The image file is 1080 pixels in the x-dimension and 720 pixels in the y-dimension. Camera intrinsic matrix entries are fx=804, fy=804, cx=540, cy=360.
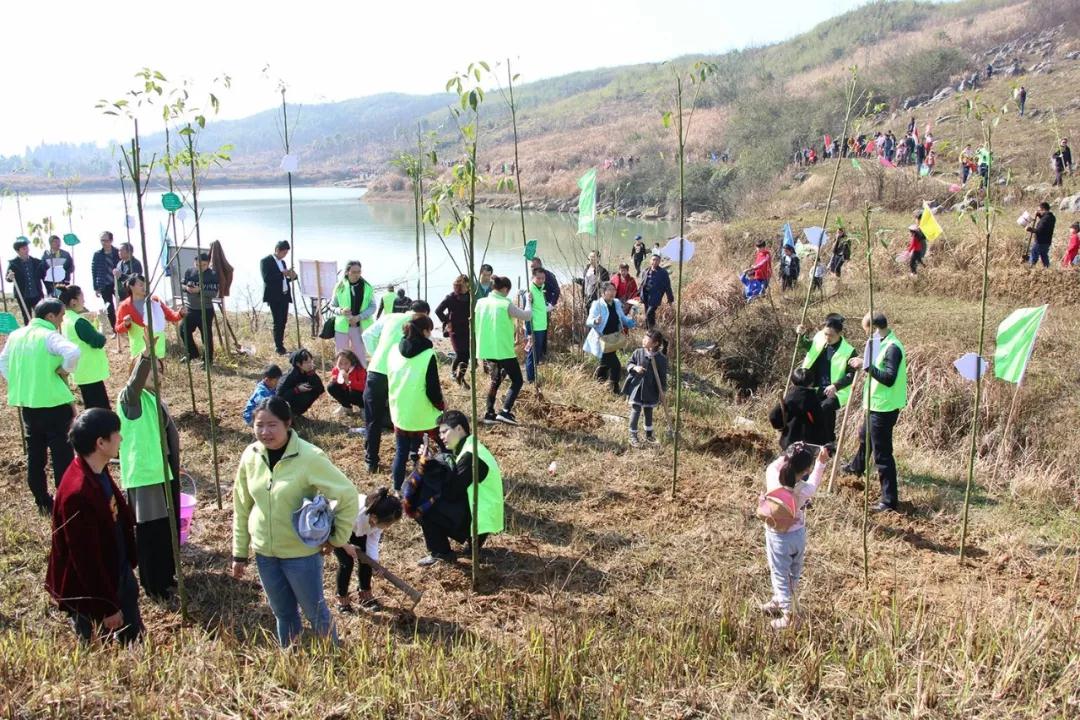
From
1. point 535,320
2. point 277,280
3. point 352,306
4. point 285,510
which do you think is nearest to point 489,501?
point 285,510

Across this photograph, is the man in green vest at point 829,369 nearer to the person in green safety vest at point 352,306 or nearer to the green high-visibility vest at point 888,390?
the green high-visibility vest at point 888,390

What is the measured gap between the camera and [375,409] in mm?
6664

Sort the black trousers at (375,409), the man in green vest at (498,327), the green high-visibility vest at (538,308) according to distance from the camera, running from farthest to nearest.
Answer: the green high-visibility vest at (538,308), the man in green vest at (498,327), the black trousers at (375,409)

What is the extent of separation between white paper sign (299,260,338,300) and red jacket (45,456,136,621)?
6.96 meters

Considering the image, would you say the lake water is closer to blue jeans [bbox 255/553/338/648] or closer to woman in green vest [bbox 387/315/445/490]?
woman in green vest [bbox 387/315/445/490]

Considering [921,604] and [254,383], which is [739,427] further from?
[254,383]

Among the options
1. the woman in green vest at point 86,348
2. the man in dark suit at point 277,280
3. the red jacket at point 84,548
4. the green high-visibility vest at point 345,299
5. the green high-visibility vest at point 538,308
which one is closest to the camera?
the red jacket at point 84,548

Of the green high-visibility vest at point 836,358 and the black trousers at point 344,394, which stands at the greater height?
the green high-visibility vest at point 836,358

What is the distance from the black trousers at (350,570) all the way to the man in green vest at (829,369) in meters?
4.01

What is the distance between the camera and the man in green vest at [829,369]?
6.81 meters

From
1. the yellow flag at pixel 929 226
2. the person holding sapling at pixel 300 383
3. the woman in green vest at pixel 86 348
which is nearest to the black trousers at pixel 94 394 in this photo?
the woman in green vest at pixel 86 348

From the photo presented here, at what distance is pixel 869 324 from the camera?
5.85m

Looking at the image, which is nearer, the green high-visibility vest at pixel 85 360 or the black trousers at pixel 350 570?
the black trousers at pixel 350 570

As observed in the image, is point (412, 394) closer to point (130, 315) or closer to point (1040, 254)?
point (130, 315)
